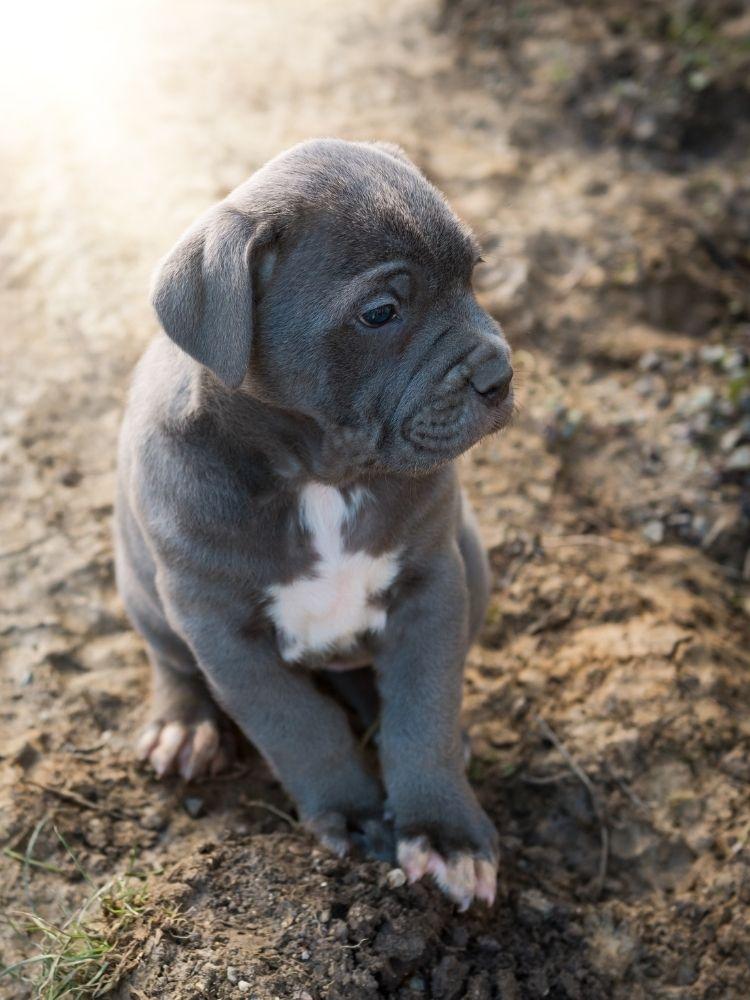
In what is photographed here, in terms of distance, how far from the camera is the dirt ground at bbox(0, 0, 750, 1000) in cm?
440

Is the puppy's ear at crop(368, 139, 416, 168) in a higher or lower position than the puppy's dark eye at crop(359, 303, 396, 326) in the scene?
higher

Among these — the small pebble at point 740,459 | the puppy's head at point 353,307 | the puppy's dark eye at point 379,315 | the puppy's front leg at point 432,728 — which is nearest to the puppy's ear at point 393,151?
the puppy's head at point 353,307

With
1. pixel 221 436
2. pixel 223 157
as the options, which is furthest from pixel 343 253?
pixel 223 157

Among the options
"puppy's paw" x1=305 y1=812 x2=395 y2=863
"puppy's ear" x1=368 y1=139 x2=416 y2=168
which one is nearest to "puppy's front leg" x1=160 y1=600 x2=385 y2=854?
"puppy's paw" x1=305 y1=812 x2=395 y2=863

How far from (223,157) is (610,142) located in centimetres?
293

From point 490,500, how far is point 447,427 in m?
2.41

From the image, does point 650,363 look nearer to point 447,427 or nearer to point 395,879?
point 447,427

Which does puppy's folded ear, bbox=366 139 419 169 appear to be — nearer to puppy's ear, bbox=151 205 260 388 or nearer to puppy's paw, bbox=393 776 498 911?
puppy's ear, bbox=151 205 260 388

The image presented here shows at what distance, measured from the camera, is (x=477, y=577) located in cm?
527

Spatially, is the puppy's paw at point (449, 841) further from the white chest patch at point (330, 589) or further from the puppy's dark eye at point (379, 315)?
the puppy's dark eye at point (379, 315)

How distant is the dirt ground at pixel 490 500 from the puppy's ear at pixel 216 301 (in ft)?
6.38

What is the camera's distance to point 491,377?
4094 mm

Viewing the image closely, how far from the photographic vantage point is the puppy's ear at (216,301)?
3.84 meters

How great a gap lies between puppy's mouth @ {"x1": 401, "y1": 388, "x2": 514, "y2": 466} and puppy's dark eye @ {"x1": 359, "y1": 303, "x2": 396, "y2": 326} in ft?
1.10
